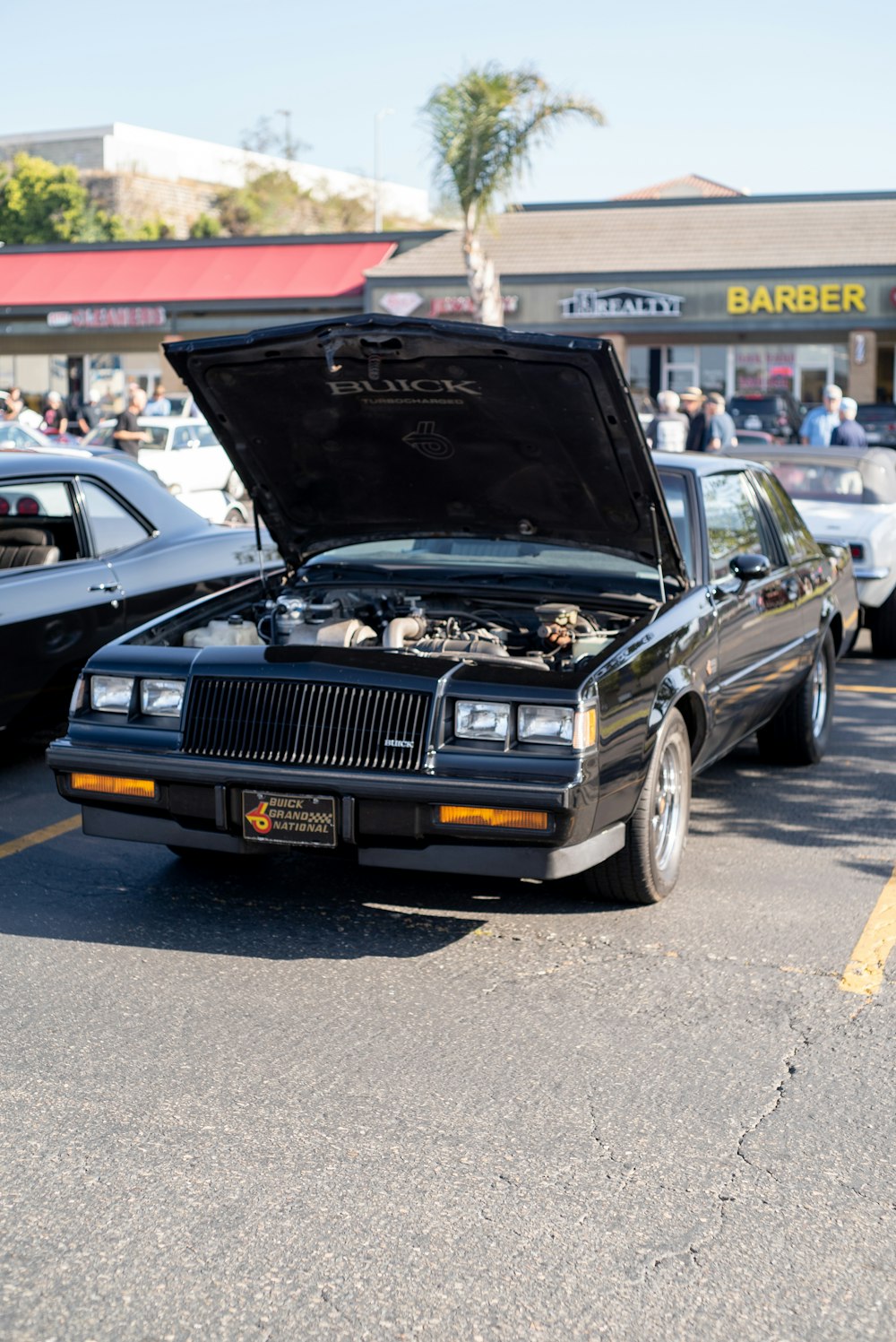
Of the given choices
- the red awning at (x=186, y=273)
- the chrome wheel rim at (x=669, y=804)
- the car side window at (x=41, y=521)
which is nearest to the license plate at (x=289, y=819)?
the chrome wheel rim at (x=669, y=804)

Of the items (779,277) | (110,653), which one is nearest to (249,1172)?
(110,653)

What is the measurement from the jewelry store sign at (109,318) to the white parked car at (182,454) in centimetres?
1814

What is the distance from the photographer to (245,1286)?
2.95 meters

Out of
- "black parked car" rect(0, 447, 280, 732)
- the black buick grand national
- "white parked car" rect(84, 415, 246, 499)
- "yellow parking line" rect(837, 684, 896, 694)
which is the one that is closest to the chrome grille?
the black buick grand national

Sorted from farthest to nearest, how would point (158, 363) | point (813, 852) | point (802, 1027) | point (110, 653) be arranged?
1. point (158, 363)
2. point (813, 852)
3. point (110, 653)
4. point (802, 1027)

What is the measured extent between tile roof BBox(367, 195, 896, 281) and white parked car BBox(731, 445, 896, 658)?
22311mm

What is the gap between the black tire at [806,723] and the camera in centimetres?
739

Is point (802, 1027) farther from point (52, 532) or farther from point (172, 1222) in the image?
point (52, 532)

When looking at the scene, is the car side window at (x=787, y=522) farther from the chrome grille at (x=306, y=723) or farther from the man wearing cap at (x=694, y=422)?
the man wearing cap at (x=694, y=422)

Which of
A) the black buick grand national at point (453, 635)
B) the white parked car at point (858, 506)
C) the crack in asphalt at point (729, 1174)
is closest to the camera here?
the crack in asphalt at point (729, 1174)

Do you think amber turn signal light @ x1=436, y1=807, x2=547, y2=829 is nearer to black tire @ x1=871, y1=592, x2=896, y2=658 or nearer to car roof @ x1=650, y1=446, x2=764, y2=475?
car roof @ x1=650, y1=446, x2=764, y2=475

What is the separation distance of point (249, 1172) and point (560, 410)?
9.95ft

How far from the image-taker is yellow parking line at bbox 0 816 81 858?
6037 millimetres

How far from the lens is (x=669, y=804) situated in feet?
17.9
